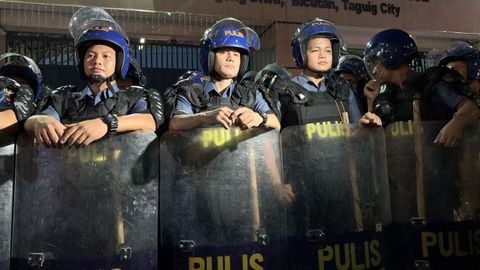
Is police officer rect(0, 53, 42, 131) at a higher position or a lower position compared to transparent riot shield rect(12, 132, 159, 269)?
higher

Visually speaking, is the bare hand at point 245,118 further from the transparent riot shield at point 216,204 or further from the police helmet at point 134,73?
the police helmet at point 134,73

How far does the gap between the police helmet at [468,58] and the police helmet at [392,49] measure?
3.69ft

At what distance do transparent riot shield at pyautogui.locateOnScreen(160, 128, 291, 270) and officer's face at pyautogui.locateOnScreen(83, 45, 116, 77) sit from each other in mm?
539

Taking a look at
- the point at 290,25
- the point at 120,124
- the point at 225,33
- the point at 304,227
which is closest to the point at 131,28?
the point at 290,25

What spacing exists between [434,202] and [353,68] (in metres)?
2.06

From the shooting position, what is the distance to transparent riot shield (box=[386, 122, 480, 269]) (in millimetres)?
2092

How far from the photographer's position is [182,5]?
14.8ft

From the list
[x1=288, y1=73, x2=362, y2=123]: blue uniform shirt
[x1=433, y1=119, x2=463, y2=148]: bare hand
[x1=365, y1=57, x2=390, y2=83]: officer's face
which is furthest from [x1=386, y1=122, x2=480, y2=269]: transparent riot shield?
[x1=365, y1=57, x2=390, y2=83]: officer's face

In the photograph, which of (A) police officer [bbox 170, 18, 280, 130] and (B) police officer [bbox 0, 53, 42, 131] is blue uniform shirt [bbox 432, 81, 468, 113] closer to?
(A) police officer [bbox 170, 18, 280, 130]

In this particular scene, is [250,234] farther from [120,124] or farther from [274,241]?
[120,124]

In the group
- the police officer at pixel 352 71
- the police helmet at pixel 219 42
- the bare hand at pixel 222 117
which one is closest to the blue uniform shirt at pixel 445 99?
the police helmet at pixel 219 42

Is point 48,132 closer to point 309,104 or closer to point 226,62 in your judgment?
point 226,62

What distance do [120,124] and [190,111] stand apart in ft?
1.32

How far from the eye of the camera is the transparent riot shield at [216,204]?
5.82 ft
